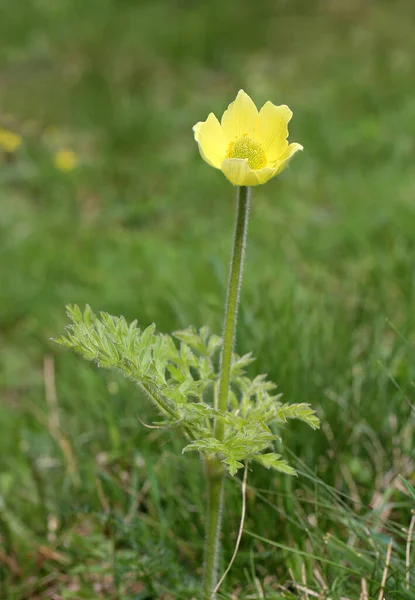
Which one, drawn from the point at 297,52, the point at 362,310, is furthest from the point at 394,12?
the point at 362,310

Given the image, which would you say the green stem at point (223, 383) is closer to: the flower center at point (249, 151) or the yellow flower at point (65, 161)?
the flower center at point (249, 151)

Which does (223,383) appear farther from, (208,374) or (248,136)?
(248,136)

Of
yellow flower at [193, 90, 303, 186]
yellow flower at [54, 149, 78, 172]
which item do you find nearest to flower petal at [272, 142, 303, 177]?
yellow flower at [193, 90, 303, 186]

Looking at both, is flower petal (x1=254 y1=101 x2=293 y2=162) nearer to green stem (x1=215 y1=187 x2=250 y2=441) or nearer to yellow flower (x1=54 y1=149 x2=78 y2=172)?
green stem (x1=215 y1=187 x2=250 y2=441)

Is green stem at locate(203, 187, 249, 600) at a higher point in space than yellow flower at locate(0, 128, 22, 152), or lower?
lower

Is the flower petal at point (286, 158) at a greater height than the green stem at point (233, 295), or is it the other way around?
the flower petal at point (286, 158)

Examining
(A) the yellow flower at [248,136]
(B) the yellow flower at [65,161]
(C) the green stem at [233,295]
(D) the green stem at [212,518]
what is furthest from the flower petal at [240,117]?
(B) the yellow flower at [65,161]

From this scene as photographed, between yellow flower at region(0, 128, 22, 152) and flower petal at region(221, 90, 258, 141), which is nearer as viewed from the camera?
flower petal at region(221, 90, 258, 141)
